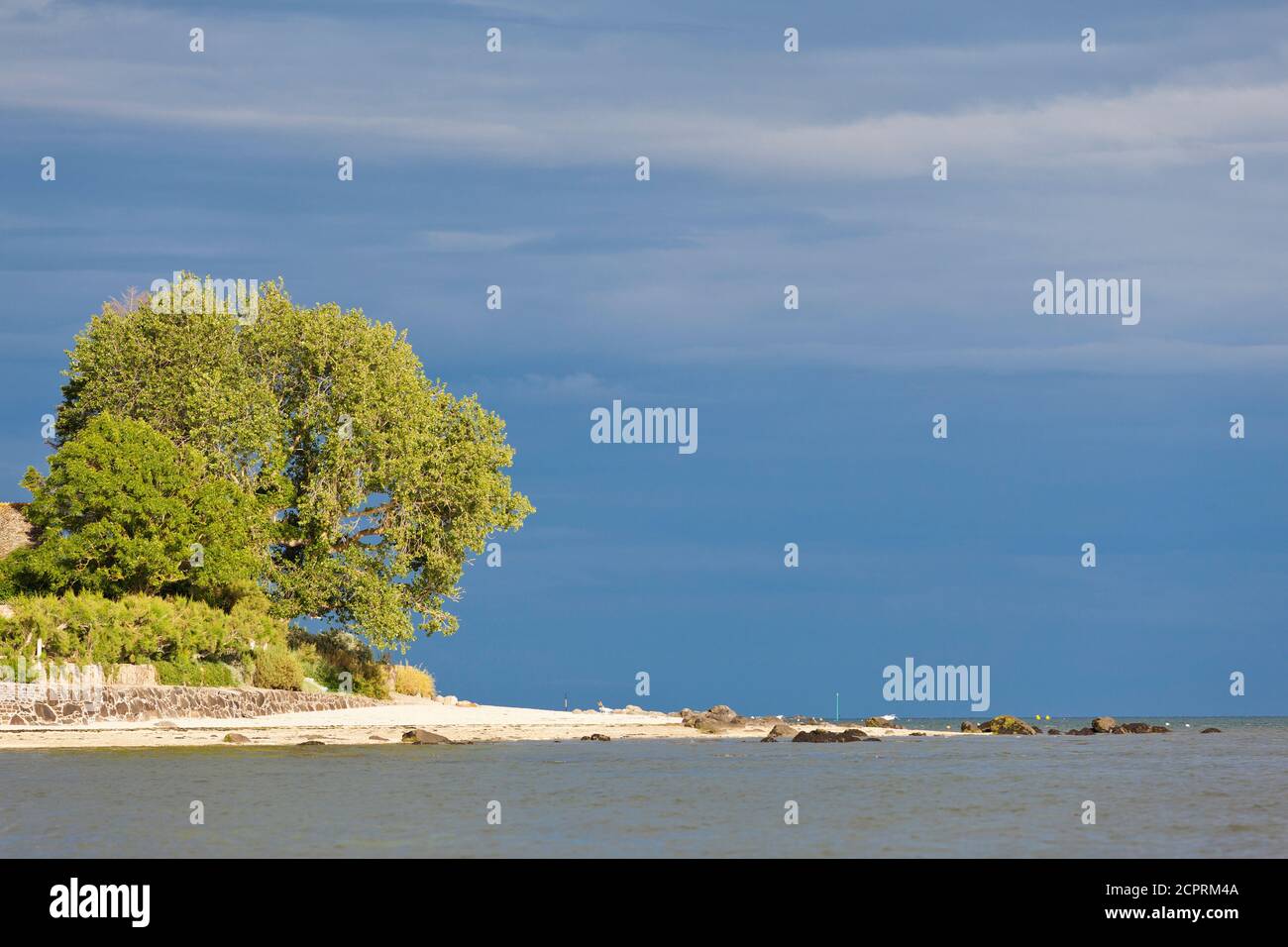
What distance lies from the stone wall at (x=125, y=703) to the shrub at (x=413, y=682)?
13.2m

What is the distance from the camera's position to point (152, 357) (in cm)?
6000

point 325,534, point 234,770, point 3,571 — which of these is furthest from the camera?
point 325,534

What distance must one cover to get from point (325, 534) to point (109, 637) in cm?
1239

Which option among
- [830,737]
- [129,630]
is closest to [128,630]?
[129,630]

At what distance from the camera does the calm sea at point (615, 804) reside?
73.3ft

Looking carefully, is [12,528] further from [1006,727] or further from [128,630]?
[1006,727]

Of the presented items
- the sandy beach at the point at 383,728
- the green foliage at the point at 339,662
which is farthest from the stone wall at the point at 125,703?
the green foliage at the point at 339,662

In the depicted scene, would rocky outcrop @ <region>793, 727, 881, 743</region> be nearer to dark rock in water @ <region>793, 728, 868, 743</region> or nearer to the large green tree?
dark rock in water @ <region>793, 728, 868, 743</region>

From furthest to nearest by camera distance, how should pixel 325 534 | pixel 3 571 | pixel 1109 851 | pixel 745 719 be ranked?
pixel 745 719 < pixel 325 534 < pixel 3 571 < pixel 1109 851

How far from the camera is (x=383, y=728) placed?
49.2 meters

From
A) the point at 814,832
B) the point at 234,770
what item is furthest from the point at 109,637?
the point at 814,832

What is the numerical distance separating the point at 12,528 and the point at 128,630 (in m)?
15.9

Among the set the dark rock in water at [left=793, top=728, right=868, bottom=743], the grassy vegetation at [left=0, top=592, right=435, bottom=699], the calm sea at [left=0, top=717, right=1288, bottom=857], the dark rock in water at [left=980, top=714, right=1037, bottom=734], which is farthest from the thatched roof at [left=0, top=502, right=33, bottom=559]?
the dark rock in water at [left=980, top=714, right=1037, bottom=734]
